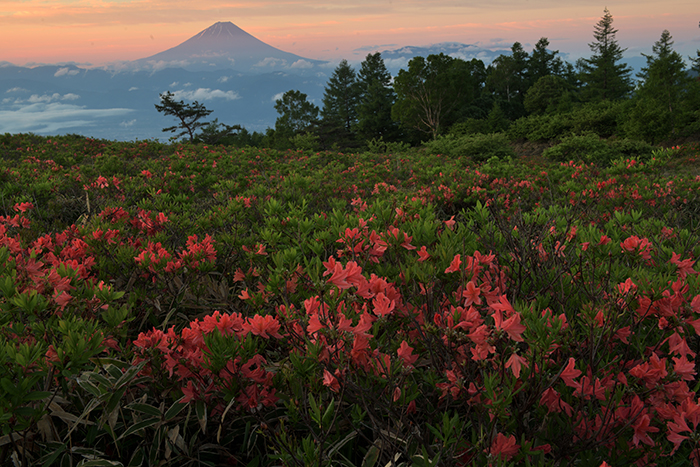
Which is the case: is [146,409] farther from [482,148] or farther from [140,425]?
[482,148]

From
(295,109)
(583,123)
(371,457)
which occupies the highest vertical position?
(295,109)

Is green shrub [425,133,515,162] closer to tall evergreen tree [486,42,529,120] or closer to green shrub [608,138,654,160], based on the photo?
green shrub [608,138,654,160]

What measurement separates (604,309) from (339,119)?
52.2m

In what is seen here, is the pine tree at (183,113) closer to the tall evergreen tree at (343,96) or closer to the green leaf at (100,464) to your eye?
the tall evergreen tree at (343,96)

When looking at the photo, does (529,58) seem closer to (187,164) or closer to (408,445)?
(187,164)

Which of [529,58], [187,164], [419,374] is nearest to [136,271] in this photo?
[419,374]

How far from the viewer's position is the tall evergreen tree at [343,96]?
53906 millimetres

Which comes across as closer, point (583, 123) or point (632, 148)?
point (632, 148)

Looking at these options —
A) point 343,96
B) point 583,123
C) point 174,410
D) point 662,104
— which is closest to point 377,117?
point 343,96

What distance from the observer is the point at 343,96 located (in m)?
56.1

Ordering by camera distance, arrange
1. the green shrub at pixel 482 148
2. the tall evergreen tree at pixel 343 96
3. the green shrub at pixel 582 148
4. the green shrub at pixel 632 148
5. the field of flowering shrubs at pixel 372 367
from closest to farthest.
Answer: the field of flowering shrubs at pixel 372 367, the green shrub at pixel 582 148, the green shrub at pixel 632 148, the green shrub at pixel 482 148, the tall evergreen tree at pixel 343 96

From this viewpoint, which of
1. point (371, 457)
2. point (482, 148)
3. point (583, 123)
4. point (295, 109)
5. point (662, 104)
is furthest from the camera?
point (295, 109)

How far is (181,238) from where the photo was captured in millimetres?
3867

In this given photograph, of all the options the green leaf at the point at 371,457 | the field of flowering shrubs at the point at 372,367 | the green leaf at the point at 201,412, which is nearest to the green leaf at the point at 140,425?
the field of flowering shrubs at the point at 372,367
